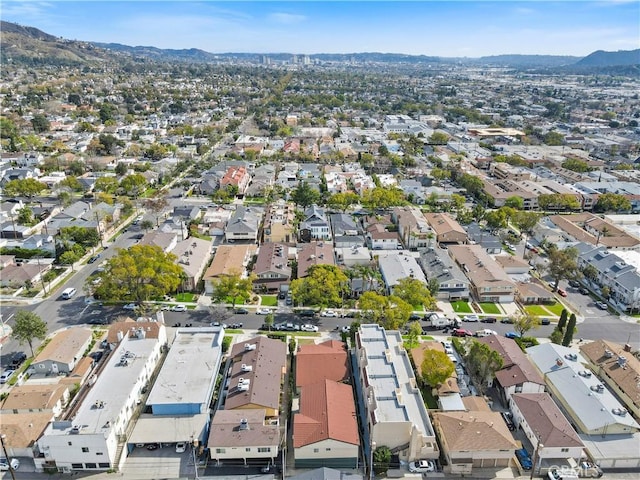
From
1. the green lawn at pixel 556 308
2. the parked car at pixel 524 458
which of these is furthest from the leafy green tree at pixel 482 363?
the green lawn at pixel 556 308

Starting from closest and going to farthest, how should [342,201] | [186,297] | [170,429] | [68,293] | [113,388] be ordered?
[170,429] < [113,388] < [68,293] < [186,297] < [342,201]

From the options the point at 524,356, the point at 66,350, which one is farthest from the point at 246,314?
the point at 524,356

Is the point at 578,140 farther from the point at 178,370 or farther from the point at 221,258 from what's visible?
the point at 178,370

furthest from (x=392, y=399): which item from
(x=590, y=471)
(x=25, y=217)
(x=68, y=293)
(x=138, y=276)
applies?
(x=25, y=217)

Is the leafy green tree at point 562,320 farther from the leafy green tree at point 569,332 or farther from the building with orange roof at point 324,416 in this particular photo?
Answer: the building with orange roof at point 324,416

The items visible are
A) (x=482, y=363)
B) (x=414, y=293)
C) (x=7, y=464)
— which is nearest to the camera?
(x=7, y=464)

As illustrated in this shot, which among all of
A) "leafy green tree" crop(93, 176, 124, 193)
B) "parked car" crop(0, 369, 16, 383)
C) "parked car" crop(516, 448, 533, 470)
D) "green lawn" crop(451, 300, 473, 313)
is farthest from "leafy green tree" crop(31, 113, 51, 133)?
"parked car" crop(516, 448, 533, 470)

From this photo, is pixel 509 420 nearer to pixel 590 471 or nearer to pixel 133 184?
pixel 590 471

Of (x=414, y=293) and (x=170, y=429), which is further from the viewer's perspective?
(x=414, y=293)
